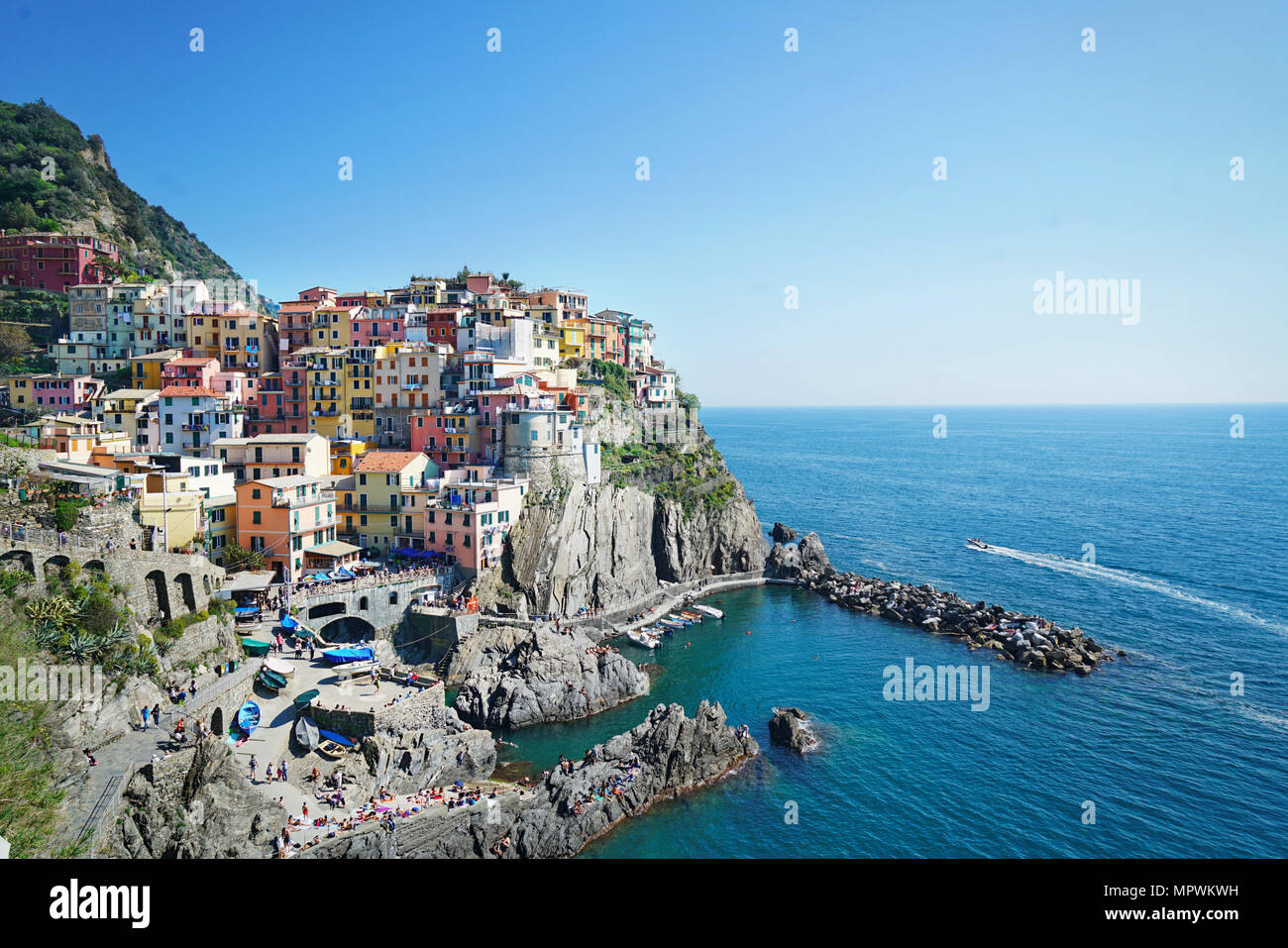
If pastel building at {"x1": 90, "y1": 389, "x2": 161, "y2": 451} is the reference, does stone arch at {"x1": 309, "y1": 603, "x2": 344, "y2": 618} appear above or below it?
below

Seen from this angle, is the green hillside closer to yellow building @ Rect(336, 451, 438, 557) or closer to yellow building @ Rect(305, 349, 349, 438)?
yellow building @ Rect(305, 349, 349, 438)

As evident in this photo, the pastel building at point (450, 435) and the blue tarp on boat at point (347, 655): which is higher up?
the pastel building at point (450, 435)

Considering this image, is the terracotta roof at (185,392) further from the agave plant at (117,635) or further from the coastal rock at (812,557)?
the coastal rock at (812,557)

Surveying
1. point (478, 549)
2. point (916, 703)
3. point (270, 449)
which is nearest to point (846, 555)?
point (916, 703)

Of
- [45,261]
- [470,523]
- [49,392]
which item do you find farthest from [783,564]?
[45,261]

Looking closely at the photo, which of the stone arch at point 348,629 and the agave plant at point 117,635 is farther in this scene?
the stone arch at point 348,629

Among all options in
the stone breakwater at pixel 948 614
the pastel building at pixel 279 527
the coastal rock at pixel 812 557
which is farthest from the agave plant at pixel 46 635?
the coastal rock at pixel 812 557

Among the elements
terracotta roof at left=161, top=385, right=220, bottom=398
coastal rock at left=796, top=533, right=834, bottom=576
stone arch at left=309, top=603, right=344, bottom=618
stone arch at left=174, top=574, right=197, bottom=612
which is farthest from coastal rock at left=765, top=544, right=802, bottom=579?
terracotta roof at left=161, top=385, right=220, bottom=398
